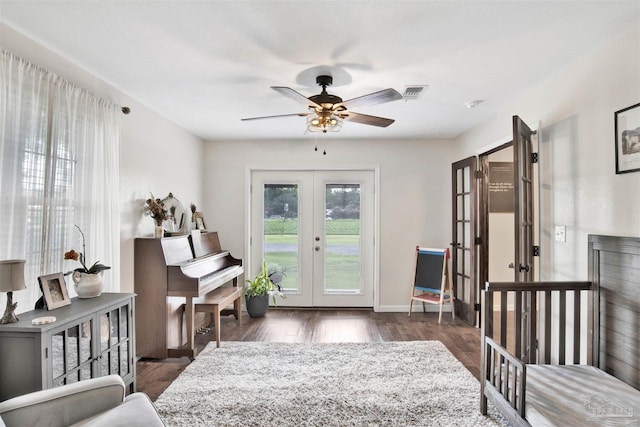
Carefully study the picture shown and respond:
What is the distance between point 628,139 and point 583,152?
380 millimetres

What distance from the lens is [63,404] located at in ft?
5.07

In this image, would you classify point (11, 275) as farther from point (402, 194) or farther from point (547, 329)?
point (402, 194)

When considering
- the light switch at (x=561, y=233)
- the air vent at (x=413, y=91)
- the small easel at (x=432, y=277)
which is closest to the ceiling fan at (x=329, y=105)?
the air vent at (x=413, y=91)

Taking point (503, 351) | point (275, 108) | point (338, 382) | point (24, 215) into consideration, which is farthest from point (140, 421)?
point (275, 108)

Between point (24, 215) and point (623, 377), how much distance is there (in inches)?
139

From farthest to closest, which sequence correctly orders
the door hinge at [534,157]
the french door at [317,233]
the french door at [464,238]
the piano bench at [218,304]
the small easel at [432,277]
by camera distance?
the french door at [317,233]
the small easel at [432,277]
the french door at [464,238]
the piano bench at [218,304]
the door hinge at [534,157]

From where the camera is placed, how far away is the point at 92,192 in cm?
261

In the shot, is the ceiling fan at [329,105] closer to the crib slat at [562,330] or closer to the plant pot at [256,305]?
the crib slat at [562,330]

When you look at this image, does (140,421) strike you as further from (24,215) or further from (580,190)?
(580,190)

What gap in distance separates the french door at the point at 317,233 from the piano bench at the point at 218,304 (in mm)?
843

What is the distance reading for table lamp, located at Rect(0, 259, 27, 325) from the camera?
1.77 m

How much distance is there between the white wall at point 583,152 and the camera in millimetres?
2074

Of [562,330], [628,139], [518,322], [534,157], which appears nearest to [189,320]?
Result: [518,322]

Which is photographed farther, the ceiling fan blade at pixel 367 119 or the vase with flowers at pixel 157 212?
the vase with flowers at pixel 157 212
